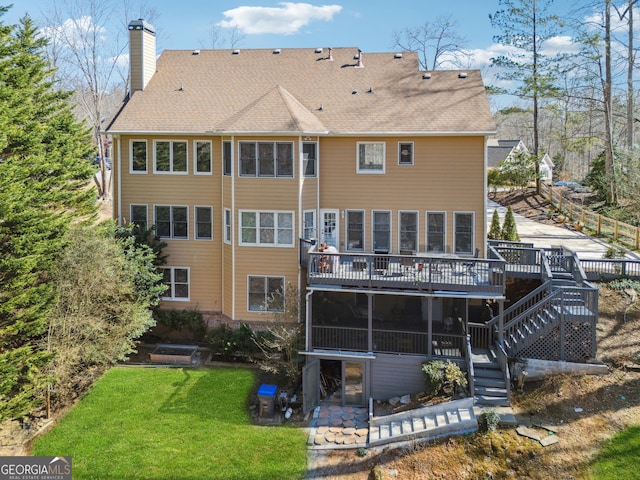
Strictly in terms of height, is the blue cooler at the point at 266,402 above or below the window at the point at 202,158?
below

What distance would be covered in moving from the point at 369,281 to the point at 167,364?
8.20 m

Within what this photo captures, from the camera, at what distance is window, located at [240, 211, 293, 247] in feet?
60.3

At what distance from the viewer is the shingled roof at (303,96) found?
61.0 feet

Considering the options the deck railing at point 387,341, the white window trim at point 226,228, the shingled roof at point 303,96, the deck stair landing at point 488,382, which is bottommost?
the deck stair landing at point 488,382

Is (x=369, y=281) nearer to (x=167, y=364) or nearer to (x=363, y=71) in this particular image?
(x=167, y=364)

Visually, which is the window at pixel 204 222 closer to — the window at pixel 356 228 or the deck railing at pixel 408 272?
the deck railing at pixel 408 272

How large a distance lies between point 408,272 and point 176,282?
940cm

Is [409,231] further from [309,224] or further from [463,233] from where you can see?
[309,224]

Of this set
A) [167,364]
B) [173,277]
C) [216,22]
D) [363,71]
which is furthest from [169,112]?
[216,22]

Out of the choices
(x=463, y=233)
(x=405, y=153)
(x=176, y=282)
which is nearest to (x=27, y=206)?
(x=176, y=282)

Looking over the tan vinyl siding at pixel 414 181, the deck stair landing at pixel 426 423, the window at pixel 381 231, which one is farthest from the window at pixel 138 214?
the deck stair landing at pixel 426 423

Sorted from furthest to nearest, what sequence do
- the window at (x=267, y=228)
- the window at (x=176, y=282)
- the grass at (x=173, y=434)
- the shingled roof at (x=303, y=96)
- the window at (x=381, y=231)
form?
the window at (x=176, y=282)
the window at (x=381, y=231)
the shingled roof at (x=303, y=96)
the window at (x=267, y=228)
the grass at (x=173, y=434)

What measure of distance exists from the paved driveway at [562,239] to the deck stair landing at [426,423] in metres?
11.8

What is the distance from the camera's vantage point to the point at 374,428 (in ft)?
48.0
